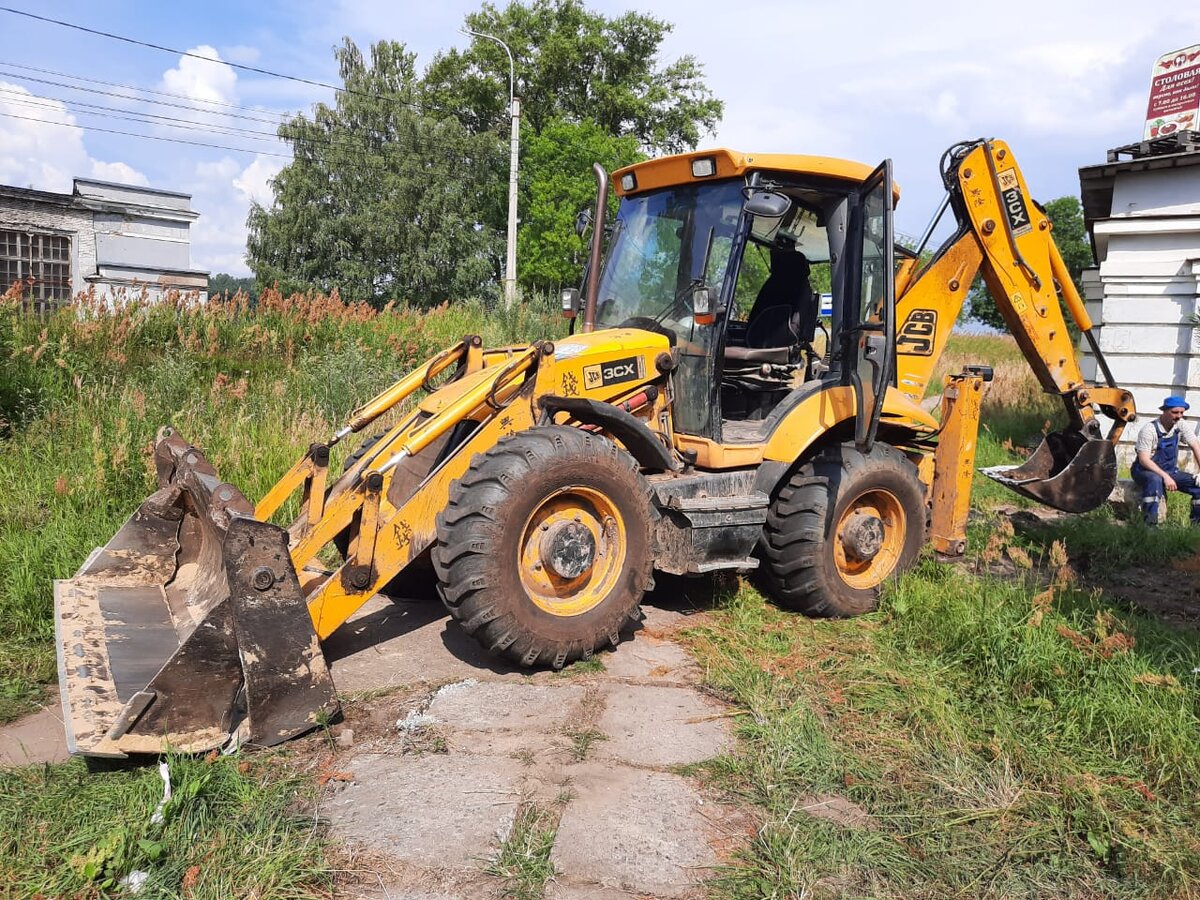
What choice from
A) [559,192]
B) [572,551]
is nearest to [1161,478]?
[572,551]

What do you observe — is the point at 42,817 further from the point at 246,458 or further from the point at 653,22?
the point at 653,22

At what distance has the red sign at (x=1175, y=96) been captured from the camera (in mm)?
11000

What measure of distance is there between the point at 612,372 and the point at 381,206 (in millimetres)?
32393

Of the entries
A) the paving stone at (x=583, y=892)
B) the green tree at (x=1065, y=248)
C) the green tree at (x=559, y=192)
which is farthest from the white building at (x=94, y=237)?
the green tree at (x=1065, y=248)

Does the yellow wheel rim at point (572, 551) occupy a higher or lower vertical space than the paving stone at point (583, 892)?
higher

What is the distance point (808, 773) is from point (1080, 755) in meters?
Answer: 1.16

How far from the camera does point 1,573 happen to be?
522cm

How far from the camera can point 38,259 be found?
19641mm

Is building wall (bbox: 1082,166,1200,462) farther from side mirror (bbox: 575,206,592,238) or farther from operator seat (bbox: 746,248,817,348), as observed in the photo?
side mirror (bbox: 575,206,592,238)

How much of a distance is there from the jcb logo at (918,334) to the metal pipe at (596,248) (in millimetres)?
2245

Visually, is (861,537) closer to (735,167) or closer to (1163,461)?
(735,167)

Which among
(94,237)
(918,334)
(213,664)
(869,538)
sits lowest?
(213,664)

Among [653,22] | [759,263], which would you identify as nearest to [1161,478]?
[759,263]

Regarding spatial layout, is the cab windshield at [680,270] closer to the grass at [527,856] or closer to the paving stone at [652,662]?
the paving stone at [652,662]
